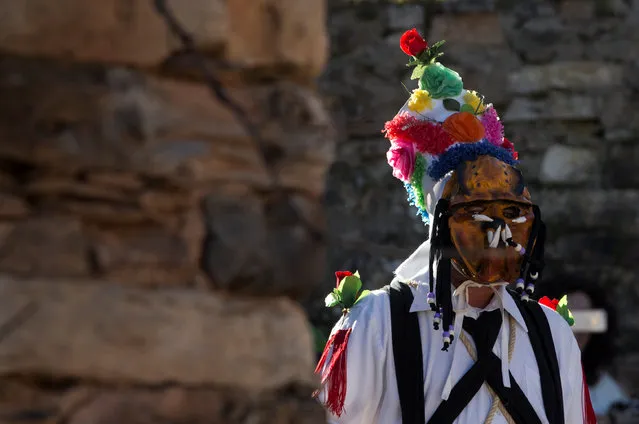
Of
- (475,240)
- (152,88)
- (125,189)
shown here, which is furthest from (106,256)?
(475,240)

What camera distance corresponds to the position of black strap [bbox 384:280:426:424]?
3.99 meters

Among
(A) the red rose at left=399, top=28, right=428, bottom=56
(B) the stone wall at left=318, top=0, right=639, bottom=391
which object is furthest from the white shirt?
(B) the stone wall at left=318, top=0, right=639, bottom=391

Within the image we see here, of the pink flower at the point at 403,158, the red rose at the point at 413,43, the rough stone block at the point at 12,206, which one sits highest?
the rough stone block at the point at 12,206

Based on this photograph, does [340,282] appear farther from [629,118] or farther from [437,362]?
[629,118]

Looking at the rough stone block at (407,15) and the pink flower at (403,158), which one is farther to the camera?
the rough stone block at (407,15)

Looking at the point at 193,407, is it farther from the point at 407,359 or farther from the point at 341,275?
the point at 341,275

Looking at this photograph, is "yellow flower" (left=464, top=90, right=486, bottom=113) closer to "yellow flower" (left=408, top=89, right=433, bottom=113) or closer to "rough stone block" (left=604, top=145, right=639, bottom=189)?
"yellow flower" (left=408, top=89, right=433, bottom=113)

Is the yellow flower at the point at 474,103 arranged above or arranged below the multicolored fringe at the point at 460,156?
above

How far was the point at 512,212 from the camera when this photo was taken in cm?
407

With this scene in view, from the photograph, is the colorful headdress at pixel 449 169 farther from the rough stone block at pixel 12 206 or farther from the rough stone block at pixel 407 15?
the rough stone block at pixel 407 15

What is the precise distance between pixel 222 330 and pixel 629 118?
5.74 meters

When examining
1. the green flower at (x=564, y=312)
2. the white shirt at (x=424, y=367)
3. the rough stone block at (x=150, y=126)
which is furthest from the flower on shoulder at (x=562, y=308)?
the rough stone block at (x=150, y=126)

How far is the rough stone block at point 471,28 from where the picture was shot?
24.0 ft

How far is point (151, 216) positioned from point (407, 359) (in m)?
2.20
